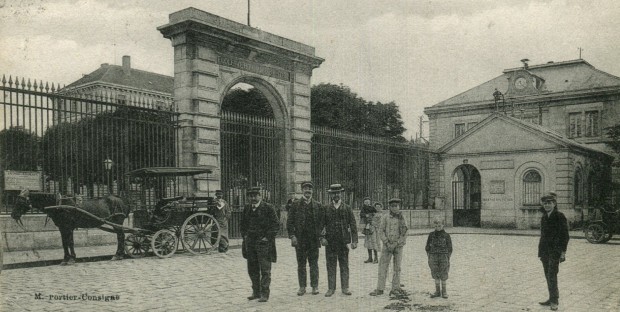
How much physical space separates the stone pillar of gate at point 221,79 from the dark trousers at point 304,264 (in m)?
7.22

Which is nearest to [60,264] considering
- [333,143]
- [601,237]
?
[333,143]

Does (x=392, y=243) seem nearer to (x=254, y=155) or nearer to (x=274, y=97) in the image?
(x=254, y=155)

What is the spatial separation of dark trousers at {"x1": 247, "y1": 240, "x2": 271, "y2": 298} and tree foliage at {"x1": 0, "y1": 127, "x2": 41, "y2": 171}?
6499mm

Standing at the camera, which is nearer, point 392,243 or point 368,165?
point 392,243

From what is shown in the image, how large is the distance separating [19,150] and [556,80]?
31.6 metres

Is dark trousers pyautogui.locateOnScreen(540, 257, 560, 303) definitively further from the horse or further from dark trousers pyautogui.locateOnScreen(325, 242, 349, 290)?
the horse

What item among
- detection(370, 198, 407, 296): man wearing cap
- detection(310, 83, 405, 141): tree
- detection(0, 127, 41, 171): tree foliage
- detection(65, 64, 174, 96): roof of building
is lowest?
detection(370, 198, 407, 296): man wearing cap

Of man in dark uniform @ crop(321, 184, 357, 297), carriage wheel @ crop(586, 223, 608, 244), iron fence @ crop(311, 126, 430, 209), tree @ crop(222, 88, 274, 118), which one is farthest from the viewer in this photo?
tree @ crop(222, 88, 274, 118)

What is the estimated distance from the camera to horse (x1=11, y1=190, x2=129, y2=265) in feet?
35.6

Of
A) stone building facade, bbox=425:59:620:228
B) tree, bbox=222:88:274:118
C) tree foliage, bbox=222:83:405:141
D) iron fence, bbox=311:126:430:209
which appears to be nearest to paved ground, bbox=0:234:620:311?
iron fence, bbox=311:126:430:209

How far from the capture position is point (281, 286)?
8.79m

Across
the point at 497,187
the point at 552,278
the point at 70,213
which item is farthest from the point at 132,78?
the point at 552,278

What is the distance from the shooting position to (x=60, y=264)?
10.9 metres

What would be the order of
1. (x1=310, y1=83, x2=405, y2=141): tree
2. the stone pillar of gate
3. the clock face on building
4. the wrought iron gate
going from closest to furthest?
the stone pillar of gate < the wrought iron gate < the clock face on building < (x1=310, y1=83, x2=405, y2=141): tree
